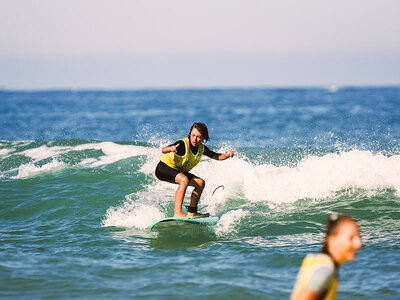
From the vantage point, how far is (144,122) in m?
37.7

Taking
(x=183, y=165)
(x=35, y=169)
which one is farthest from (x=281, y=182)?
(x=35, y=169)

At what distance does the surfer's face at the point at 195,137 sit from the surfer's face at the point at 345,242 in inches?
187

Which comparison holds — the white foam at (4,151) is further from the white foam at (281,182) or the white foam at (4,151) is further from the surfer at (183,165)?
the surfer at (183,165)

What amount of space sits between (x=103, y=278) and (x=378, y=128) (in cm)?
2542

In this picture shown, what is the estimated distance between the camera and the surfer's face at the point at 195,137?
7.67 meters

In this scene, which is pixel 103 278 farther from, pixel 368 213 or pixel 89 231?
pixel 368 213


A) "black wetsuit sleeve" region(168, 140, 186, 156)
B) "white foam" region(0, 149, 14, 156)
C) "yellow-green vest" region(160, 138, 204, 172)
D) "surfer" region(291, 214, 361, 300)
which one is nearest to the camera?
"surfer" region(291, 214, 361, 300)

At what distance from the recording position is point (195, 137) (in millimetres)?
7734

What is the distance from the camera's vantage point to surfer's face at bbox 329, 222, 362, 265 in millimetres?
2998

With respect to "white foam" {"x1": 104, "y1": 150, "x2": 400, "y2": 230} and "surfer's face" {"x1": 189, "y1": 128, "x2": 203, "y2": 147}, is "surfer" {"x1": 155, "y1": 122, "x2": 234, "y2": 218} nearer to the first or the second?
"surfer's face" {"x1": 189, "y1": 128, "x2": 203, "y2": 147}

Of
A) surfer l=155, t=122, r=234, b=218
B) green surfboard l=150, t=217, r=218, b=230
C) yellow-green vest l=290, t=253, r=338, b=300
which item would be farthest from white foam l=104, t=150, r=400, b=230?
yellow-green vest l=290, t=253, r=338, b=300

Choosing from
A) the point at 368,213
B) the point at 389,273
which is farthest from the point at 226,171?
the point at 389,273

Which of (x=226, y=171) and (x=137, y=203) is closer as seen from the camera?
(x=137, y=203)

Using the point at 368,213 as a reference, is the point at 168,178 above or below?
above
